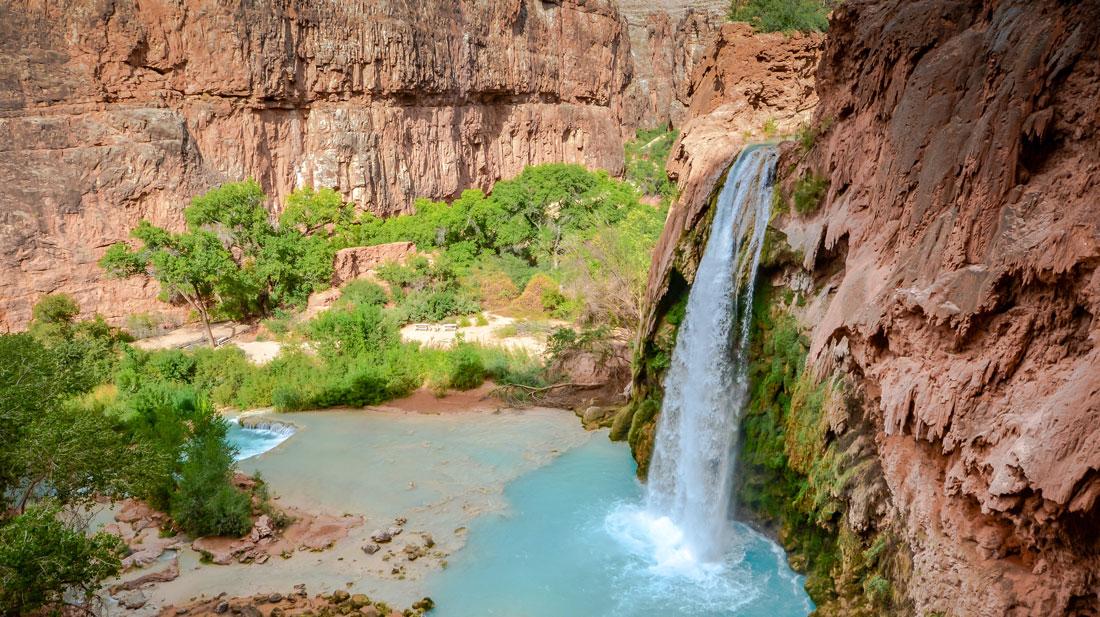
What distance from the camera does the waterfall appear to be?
10141 millimetres

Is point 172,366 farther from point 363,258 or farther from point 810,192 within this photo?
point 810,192

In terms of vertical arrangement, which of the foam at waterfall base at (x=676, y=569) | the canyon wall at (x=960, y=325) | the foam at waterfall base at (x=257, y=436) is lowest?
the foam at waterfall base at (x=257, y=436)

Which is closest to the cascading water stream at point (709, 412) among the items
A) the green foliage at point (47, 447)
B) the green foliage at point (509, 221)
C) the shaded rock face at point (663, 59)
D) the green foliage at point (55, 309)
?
the green foliage at point (47, 447)

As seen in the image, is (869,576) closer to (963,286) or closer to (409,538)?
(963,286)

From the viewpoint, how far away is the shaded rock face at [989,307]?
4.84 metres

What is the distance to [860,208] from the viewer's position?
27.3ft

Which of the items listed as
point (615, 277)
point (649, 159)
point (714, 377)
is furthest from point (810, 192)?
point (649, 159)

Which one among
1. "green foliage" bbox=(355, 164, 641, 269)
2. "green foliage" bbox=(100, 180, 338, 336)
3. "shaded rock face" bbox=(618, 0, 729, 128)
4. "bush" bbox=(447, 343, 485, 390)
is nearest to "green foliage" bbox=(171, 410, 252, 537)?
"bush" bbox=(447, 343, 485, 390)

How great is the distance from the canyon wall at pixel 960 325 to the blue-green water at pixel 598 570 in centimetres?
72

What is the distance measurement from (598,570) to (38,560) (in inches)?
248

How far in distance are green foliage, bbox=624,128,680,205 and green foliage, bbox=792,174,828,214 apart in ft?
80.5

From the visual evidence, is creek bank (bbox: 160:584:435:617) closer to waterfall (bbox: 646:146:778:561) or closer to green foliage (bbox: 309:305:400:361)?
waterfall (bbox: 646:146:778:561)

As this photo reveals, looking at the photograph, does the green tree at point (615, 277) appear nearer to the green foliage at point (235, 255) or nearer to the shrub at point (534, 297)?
the shrub at point (534, 297)

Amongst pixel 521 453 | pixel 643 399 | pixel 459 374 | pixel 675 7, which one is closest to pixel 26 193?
pixel 459 374
